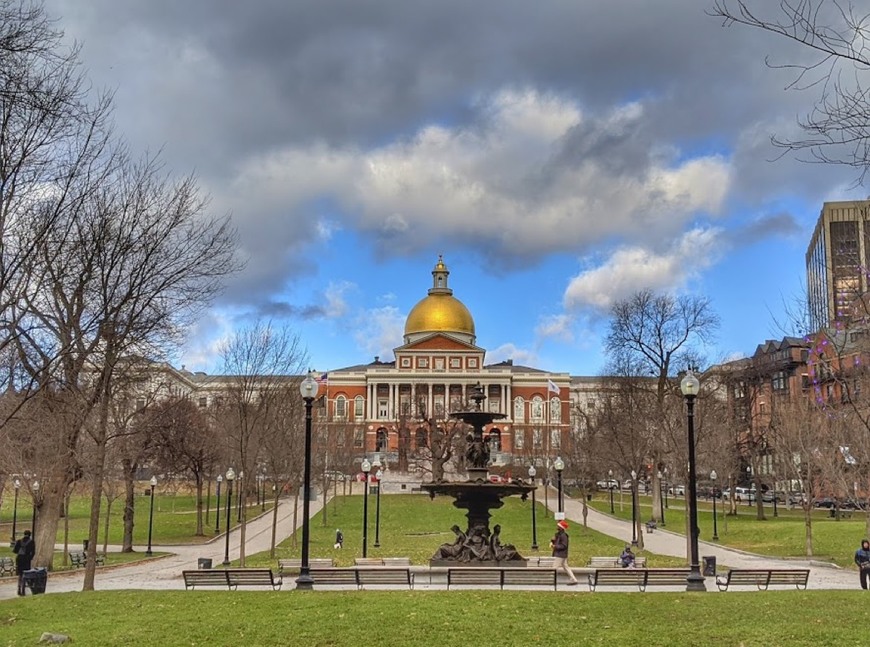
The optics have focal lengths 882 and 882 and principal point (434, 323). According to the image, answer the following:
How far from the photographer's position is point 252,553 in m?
36.8

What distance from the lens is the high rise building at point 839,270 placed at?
671 inches

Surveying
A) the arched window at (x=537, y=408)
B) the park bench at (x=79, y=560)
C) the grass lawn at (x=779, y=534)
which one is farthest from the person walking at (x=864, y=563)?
the arched window at (x=537, y=408)

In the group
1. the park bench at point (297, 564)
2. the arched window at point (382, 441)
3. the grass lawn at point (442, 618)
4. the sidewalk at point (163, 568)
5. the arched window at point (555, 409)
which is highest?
the arched window at point (555, 409)

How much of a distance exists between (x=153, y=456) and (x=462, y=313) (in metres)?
82.9

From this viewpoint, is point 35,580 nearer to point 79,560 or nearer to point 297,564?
point 297,564

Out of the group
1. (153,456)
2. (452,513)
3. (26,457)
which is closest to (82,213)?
(26,457)

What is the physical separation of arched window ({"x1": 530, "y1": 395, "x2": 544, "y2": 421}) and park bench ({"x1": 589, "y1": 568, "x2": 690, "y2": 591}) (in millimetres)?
96800

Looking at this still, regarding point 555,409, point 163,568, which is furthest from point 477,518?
point 555,409

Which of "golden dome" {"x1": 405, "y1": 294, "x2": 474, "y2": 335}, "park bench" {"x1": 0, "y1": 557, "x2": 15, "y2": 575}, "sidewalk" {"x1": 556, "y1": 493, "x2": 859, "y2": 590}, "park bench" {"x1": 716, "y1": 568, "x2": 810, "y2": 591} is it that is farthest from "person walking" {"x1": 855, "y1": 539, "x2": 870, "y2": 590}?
"golden dome" {"x1": 405, "y1": 294, "x2": 474, "y2": 335}

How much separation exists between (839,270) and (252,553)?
86.3 feet

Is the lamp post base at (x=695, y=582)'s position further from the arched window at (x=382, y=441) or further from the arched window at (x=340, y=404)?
the arched window at (x=340, y=404)

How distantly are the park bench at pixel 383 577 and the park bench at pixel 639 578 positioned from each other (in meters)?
4.22

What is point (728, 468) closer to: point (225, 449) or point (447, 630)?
point (225, 449)

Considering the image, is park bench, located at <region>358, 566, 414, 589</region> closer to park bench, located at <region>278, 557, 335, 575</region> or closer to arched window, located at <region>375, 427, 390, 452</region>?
park bench, located at <region>278, 557, 335, 575</region>
